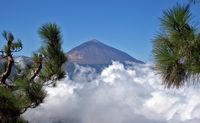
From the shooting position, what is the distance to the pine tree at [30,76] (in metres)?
9.84

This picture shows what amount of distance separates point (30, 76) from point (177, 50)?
185 inches

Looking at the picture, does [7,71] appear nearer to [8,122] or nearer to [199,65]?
[8,122]

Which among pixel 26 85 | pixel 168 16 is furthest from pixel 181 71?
pixel 26 85

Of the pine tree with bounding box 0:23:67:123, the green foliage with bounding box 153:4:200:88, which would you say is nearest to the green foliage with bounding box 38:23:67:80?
the pine tree with bounding box 0:23:67:123

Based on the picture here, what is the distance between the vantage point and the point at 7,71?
1061 cm

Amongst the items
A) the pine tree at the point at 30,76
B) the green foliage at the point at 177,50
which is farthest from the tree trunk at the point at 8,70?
the green foliage at the point at 177,50

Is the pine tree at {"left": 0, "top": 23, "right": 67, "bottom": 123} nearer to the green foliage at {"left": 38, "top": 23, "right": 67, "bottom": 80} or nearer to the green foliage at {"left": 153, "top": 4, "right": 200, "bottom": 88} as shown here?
the green foliage at {"left": 38, "top": 23, "right": 67, "bottom": 80}

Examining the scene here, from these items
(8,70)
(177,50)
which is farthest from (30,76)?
(177,50)

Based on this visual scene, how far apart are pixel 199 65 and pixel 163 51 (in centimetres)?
51

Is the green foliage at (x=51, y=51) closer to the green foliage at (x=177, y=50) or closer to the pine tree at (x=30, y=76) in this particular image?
the pine tree at (x=30, y=76)

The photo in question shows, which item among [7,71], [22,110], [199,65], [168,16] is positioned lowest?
[199,65]

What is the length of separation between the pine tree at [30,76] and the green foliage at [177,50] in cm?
350

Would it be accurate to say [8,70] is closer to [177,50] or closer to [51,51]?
[51,51]

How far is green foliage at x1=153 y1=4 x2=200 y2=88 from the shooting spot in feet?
22.7
